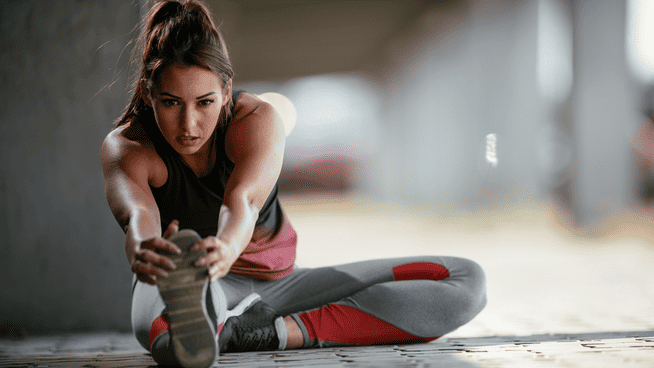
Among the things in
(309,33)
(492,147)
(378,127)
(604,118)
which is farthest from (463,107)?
(309,33)

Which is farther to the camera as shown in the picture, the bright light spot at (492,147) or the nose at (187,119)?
the bright light spot at (492,147)

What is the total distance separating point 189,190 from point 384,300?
46 centimetres

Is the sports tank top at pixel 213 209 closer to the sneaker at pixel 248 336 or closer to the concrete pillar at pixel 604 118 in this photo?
the sneaker at pixel 248 336

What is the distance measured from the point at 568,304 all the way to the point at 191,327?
4.74ft

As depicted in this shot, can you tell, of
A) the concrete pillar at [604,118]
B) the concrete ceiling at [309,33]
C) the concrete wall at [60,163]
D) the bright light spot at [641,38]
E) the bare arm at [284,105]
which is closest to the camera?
the concrete wall at [60,163]

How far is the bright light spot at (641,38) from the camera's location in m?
4.32

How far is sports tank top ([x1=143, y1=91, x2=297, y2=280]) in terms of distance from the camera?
979mm

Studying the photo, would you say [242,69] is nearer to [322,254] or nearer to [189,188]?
[322,254]

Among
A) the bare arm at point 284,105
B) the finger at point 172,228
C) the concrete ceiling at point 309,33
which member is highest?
the concrete ceiling at point 309,33

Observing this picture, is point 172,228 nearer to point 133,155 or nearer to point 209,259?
point 209,259

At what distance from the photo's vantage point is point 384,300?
1.03 metres

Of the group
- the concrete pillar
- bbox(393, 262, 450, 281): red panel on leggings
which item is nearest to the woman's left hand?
bbox(393, 262, 450, 281): red panel on leggings

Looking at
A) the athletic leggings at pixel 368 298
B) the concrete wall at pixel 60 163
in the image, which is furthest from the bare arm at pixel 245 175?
the concrete wall at pixel 60 163

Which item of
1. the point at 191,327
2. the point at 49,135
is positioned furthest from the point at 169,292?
the point at 49,135
